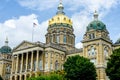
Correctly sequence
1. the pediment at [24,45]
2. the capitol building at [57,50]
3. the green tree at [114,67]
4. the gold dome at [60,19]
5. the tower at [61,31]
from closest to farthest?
1. the green tree at [114,67]
2. the capitol building at [57,50]
3. the pediment at [24,45]
4. the tower at [61,31]
5. the gold dome at [60,19]

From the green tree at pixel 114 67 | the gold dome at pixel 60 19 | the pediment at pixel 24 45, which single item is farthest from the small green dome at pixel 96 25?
the green tree at pixel 114 67

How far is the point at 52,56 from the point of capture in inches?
3836

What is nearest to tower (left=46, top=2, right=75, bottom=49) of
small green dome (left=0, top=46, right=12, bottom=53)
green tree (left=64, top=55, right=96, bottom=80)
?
small green dome (left=0, top=46, right=12, bottom=53)

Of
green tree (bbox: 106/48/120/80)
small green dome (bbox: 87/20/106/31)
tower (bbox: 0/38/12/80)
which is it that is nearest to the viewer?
green tree (bbox: 106/48/120/80)

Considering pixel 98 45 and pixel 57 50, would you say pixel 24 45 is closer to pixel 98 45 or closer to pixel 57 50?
pixel 57 50

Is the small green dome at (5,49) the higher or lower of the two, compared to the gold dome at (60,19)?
lower

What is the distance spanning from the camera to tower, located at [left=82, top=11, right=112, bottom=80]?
86.0m

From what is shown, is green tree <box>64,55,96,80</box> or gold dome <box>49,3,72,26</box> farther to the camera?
gold dome <box>49,3,72,26</box>

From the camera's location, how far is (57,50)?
99938 mm

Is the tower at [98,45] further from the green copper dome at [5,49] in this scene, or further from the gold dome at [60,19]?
the green copper dome at [5,49]

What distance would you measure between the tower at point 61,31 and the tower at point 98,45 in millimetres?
20457

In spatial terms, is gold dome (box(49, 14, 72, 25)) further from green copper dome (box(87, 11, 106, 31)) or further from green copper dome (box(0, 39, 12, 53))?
green copper dome (box(87, 11, 106, 31))

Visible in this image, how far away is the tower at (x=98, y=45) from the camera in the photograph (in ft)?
282

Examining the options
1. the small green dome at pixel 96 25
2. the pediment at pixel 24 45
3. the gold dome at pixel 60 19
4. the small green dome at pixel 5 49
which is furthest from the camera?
the small green dome at pixel 5 49
